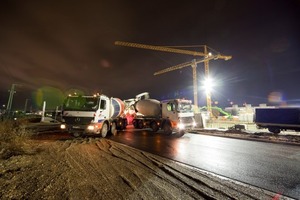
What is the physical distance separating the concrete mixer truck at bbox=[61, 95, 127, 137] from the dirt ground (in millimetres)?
4089

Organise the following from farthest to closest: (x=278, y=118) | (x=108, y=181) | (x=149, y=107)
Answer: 1. (x=149, y=107)
2. (x=278, y=118)
3. (x=108, y=181)

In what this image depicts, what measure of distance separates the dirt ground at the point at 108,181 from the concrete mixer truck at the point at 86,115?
13.4 feet

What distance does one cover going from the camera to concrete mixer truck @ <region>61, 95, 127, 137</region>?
9.38 metres

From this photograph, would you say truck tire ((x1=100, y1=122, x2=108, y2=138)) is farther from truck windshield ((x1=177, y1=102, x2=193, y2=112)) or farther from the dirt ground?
truck windshield ((x1=177, y1=102, x2=193, y2=112))

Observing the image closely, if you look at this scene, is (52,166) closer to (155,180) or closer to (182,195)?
(155,180)

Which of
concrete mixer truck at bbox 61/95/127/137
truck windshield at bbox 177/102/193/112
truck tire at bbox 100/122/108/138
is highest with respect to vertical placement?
truck windshield at bbox 177/102/193/112

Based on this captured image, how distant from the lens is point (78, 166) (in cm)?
468

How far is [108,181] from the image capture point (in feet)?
12.2

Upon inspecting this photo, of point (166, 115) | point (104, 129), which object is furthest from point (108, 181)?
point (166, 115)

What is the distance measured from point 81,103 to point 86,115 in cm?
111

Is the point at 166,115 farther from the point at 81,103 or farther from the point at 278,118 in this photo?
the point at 278,118

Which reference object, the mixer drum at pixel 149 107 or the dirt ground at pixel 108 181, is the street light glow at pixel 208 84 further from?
the dirt ground at pixel 108 181

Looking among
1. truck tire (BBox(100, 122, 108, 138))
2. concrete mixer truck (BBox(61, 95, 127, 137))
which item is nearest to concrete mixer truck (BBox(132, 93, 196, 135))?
concrete mixer truck (BBox(61, 95, 127, 137))

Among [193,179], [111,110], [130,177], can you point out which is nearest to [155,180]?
[130,177]
